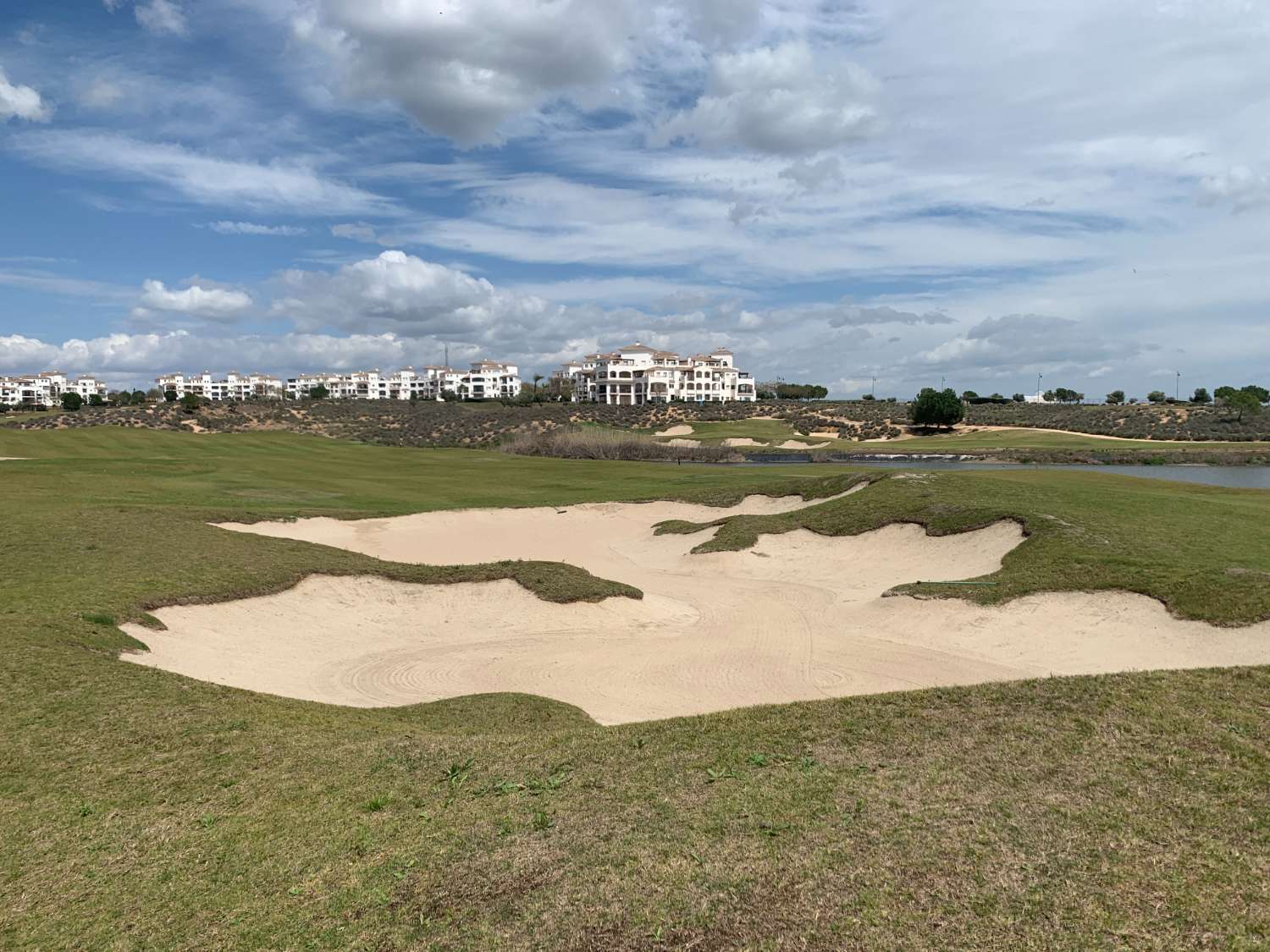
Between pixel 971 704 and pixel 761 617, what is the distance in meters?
9.83

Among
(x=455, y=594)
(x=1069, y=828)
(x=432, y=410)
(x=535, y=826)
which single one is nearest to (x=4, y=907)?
(x=535, y=826)

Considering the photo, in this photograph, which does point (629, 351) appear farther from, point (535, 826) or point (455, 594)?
point (535, 826)

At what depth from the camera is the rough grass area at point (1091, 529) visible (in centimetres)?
1552

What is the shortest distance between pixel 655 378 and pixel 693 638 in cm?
12872

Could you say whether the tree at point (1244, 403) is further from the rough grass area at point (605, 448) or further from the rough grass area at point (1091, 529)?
the rough grass area at point (1091, 529)

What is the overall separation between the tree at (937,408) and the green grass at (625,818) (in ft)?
312

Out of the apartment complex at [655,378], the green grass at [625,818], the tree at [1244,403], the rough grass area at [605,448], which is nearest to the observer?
the green grass at [625,818]

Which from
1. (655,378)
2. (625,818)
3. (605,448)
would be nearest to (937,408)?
(605,448)

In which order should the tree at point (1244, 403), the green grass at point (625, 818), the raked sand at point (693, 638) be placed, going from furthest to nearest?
the tree at point (1244, 403) < the raked sand at point (693, 638) < the green grass at point (625, 818)

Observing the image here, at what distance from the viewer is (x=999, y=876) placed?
553 centimetres

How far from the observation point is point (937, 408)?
325ft

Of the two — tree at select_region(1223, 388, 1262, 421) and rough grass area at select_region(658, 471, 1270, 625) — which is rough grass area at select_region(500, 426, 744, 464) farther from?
tree at select_region(1223, 388, 1262, 421)

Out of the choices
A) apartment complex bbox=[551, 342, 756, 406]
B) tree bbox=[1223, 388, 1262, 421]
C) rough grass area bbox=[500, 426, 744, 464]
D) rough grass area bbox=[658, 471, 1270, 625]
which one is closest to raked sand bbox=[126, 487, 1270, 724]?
rough grass area bbox=[658, 471, 1270, 625]

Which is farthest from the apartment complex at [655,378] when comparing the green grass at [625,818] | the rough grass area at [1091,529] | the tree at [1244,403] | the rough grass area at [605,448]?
the green grass at [625,818]
